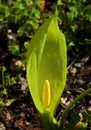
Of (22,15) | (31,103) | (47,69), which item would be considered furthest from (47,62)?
(22,15)

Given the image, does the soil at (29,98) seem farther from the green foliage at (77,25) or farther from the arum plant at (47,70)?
the arum plant at (47,70)

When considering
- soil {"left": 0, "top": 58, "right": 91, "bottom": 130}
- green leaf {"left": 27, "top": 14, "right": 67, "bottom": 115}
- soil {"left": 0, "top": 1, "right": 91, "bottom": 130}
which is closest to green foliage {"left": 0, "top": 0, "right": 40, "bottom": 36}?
soil {"left": 0, "top": 1, "right": 91, "bottom": 130}

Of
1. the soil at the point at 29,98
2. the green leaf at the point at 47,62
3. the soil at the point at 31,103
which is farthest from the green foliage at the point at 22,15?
the green leaf at the point at 47,62

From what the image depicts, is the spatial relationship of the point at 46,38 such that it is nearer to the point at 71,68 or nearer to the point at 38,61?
the point at 38,61

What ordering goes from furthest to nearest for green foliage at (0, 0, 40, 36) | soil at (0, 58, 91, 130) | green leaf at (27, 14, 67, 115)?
1. green foliage at (0, 0, 40, 36)
2. soil at (0, 58, 91, 130)
3. green leaf at (27, 14, 67, 115)

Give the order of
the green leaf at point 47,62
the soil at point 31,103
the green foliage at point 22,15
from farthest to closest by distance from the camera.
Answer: the green foliage at point 22,15 → the soil at point 31,103 → the green leaf at point 47,62

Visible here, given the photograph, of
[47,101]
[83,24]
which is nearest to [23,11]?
[83,24]

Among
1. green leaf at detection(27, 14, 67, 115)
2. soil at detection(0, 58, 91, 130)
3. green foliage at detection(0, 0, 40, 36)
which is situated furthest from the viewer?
green foliage at detection(0, 0, 40, 36)

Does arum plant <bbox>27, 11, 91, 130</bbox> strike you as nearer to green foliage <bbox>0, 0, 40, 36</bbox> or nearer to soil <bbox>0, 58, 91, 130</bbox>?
soil <bbox>0, 58, 91, 130</bbox>
